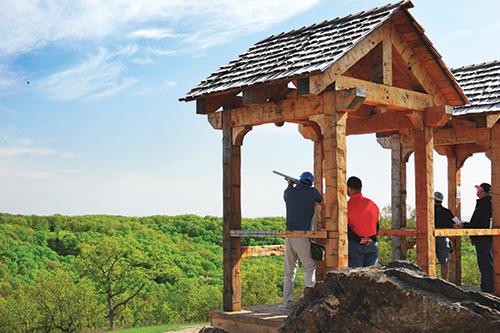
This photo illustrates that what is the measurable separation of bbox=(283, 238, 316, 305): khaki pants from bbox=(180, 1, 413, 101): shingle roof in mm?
2399

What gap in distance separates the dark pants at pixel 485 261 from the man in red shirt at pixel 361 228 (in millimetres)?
4182

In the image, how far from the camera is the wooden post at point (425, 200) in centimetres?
1088

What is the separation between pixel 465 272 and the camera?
26688mm

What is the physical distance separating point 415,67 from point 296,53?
1.98 m

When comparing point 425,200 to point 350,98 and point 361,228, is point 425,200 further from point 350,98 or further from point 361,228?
point 350,98

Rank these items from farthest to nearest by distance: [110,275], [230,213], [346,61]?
[110,275]
[230,213]
[346,61]

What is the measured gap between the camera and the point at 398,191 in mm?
14898

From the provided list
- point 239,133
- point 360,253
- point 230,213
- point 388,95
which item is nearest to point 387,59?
point 388,95

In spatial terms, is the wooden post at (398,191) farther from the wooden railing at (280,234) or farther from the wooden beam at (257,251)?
the wooden beam at (257,251)

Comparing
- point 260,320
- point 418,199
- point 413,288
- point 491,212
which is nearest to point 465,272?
point 491,212

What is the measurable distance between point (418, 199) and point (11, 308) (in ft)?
82.5

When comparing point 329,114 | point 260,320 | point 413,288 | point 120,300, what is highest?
point 329,114

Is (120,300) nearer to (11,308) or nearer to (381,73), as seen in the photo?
(11,308)

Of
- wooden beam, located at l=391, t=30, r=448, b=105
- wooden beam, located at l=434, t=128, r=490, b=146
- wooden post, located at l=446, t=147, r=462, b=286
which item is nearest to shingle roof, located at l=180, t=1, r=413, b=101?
wooden beam, located at l=391, t=30, r=448, b=105
